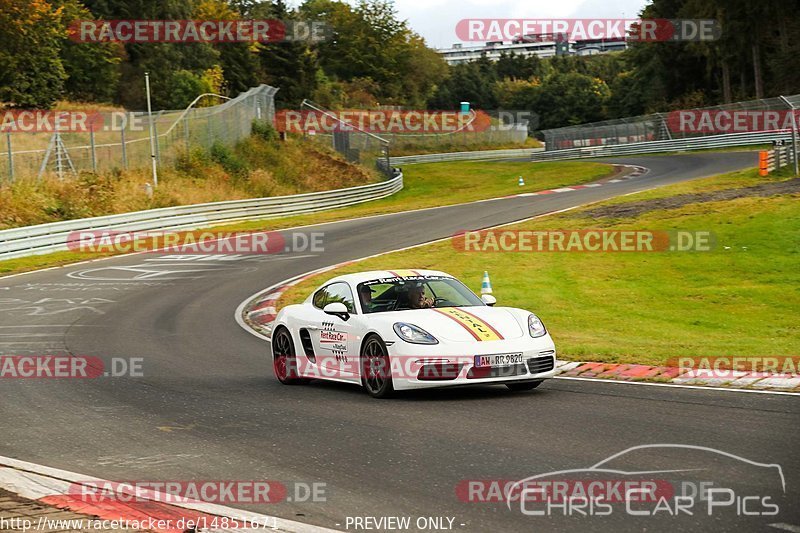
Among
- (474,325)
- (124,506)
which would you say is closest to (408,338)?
(474,325)

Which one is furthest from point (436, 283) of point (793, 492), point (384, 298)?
point (793, 492)

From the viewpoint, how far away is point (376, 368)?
35.6 ft

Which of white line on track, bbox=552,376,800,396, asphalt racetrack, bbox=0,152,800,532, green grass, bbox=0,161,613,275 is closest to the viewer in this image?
asphalt racetrack, bbox=0,152,800,532

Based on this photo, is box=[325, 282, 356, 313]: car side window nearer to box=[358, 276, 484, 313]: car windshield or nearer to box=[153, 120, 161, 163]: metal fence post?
box=[358, 276, 484, 313]: car windshield

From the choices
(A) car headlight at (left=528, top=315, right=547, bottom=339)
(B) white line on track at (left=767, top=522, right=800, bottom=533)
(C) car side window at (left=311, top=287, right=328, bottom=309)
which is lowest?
(B) white line on track at (left=767, top=522, right=800, bottom=533)

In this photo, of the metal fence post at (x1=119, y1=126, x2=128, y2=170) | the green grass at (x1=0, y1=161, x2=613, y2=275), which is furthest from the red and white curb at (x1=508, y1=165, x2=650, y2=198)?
the metal fence post at (x1=119, y1=126, x2=128, y2=170)

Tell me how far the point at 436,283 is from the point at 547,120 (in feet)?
378

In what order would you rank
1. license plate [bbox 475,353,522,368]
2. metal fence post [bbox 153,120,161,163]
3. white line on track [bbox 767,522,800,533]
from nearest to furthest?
white line on track [bbox 767,522,800,533], license plate [bbox 475,353,522,368], metal fence post [bbox 153,120,161,163]

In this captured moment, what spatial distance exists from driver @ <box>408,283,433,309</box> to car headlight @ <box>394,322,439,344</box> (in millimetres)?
808

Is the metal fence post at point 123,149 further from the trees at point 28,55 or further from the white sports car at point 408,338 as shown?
the white sports car at point 408,338

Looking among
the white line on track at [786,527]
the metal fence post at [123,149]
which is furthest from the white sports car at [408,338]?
the metal fence post at [123,149]

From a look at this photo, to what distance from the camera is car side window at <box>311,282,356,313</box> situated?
11852 millimetres

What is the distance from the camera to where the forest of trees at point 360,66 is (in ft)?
192

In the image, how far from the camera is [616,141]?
237 feet
